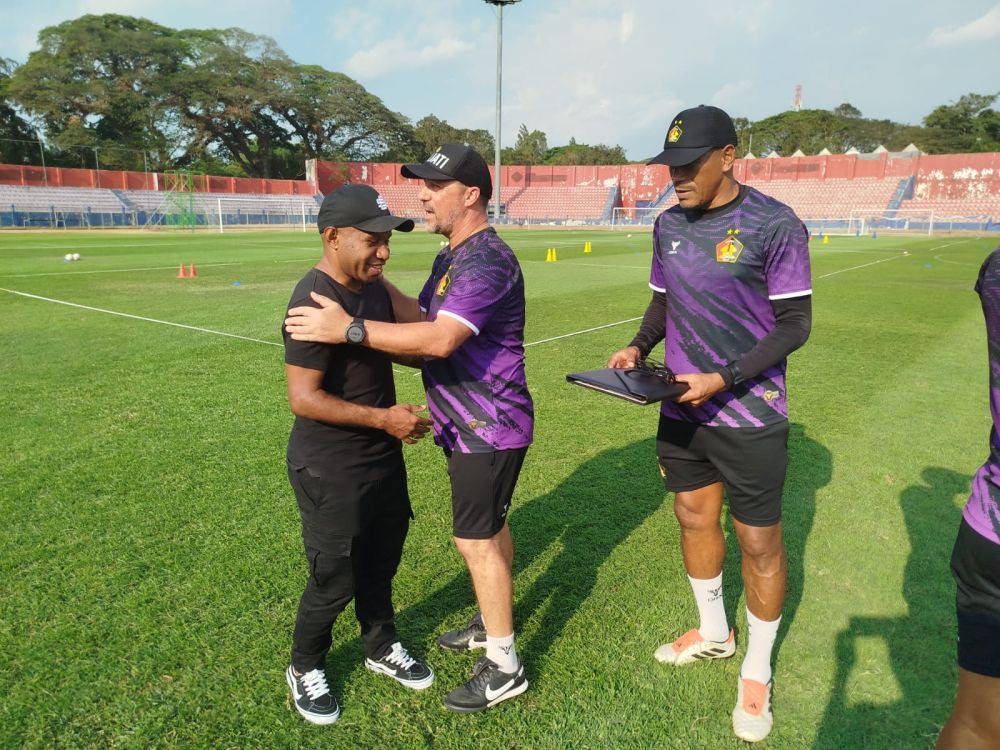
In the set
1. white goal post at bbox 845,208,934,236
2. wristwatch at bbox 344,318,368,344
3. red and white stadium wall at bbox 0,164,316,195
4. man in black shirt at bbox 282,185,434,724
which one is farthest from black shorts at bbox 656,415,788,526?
red and white stadium wall at bbox 0,164,316,195

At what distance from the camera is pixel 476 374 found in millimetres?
2504

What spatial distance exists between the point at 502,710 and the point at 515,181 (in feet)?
244

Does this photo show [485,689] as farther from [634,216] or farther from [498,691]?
[634,216]

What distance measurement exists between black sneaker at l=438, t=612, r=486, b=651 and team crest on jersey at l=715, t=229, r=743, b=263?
1890mm

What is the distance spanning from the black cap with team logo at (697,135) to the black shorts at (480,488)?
4.18ft

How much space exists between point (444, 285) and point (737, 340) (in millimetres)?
1160

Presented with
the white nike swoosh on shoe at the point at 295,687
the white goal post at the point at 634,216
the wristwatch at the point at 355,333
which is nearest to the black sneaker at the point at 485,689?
the white nike swoosh on shoe at the point at 295,687

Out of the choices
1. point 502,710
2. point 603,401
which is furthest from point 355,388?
point 603,401

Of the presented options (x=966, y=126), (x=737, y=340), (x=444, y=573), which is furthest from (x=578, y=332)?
(x=966, y=126)

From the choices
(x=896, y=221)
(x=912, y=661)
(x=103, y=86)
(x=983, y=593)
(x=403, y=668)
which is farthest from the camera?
(x=103, y=86)

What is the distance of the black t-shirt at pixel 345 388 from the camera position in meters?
2.39

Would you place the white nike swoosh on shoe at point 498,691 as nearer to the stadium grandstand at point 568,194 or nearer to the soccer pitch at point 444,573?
the soccer pitch at point 444,573

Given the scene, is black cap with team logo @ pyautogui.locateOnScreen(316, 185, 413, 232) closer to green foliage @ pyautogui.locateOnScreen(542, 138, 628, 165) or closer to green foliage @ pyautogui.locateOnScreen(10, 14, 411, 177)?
green foliage @ pyautogui.locateOnScreen(10, 14, 411, 177)

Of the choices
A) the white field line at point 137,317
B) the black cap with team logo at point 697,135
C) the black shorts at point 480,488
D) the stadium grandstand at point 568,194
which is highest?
the stadium grandstand at point 568,194
